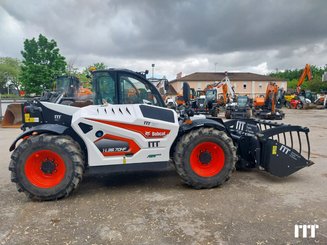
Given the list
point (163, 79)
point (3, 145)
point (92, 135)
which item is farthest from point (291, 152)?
point (3, 145)

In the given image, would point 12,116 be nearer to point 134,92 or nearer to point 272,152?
point 134,92

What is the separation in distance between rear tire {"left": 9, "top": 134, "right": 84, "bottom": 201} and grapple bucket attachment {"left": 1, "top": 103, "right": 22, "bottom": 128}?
11.2m

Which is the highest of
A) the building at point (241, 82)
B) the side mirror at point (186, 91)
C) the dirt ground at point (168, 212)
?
the building at point (241, 82)

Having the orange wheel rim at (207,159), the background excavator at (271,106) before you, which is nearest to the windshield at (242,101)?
the background excavator at (271,106)

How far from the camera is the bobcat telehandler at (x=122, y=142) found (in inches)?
175

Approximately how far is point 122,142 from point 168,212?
4.60ft

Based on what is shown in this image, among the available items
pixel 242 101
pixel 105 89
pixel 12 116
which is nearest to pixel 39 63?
pixel 12 116

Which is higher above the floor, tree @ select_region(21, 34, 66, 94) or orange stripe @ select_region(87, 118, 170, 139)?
tree @ select_region(21, 34, 66, 94)

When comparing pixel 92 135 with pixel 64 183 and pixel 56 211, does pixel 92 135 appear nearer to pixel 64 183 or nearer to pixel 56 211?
pixel 64 183

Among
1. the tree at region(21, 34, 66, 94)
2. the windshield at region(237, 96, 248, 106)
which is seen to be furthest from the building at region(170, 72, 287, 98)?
the windshield at region(237, 96, 248, 106)

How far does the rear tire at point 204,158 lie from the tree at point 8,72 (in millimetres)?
77457

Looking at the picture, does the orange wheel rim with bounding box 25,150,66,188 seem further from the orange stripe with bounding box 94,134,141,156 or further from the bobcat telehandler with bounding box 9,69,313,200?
the orange stripe with bounding box 94,134,141,156

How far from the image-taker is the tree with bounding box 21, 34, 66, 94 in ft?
118

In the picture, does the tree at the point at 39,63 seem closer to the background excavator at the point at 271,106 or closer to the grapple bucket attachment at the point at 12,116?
the grapple bucket attachment at the point at 12,116
